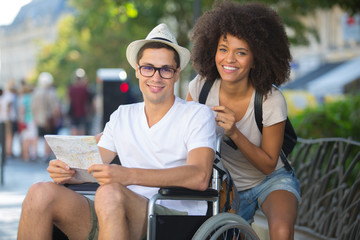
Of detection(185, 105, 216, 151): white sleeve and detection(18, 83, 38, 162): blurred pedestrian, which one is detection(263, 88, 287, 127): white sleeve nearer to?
detection(185, 105, 216, 151): white sleeve

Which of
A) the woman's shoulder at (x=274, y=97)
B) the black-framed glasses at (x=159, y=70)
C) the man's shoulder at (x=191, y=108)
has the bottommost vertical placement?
the man's shoulder at (x=191, y=108)

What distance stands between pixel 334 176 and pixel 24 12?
10029cm

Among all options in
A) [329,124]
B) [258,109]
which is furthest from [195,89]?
[329,124]

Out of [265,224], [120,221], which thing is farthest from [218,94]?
[265,224]

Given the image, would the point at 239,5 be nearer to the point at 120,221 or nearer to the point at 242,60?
the point at 242,60

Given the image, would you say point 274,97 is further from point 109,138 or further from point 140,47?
point 109,138

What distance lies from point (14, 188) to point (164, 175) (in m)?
7.02

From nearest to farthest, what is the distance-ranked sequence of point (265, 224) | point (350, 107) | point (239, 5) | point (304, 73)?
point (239, 5), point (265, 224), point (350, 107), point (304, 73)

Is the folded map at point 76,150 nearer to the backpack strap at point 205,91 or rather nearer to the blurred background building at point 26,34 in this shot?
the backpack strap at point 205,91

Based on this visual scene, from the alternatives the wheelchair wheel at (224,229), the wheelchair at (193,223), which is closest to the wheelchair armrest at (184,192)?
the wheelchair at (193,223)

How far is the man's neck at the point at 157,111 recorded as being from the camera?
3.99m

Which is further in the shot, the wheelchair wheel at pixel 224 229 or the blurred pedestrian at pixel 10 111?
the blurred pedestrian at pixel 10 111

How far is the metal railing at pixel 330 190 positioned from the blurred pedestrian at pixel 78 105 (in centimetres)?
934

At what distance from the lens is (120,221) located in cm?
342
